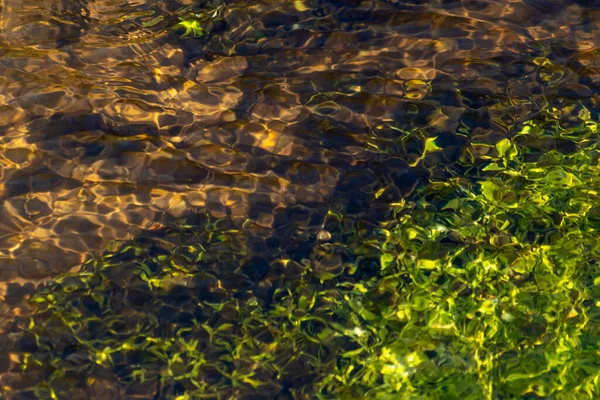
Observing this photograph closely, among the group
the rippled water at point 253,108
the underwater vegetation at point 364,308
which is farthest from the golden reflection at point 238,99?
the underwater vegetation at point 364,308

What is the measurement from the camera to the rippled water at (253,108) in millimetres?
4523

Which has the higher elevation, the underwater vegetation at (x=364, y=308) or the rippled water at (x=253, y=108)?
the rippled water at (x=253, y=108)

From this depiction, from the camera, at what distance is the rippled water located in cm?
452

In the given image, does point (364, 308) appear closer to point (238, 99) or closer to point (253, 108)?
point (253, 108)

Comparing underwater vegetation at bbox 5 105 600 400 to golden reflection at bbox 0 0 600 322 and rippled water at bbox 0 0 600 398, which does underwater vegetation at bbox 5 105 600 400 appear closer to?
rippled water at bbox 0 0 600 398

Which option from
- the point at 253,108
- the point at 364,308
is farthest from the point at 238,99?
the point at 364,308

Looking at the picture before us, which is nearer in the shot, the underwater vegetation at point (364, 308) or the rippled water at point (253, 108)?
the underwater vegetation at point (364, 308)

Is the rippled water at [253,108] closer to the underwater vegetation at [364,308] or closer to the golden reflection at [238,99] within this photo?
the golden reflection at [238,99]

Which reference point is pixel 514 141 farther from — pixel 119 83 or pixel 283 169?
pixel 119 83

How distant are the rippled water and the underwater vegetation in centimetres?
14

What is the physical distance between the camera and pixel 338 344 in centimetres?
404

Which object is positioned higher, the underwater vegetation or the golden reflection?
the golden reflection

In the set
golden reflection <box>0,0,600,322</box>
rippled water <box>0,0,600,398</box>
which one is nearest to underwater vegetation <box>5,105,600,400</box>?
rippled water <box>0,0,600,398</box>

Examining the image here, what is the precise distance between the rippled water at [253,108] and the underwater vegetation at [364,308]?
139mm
